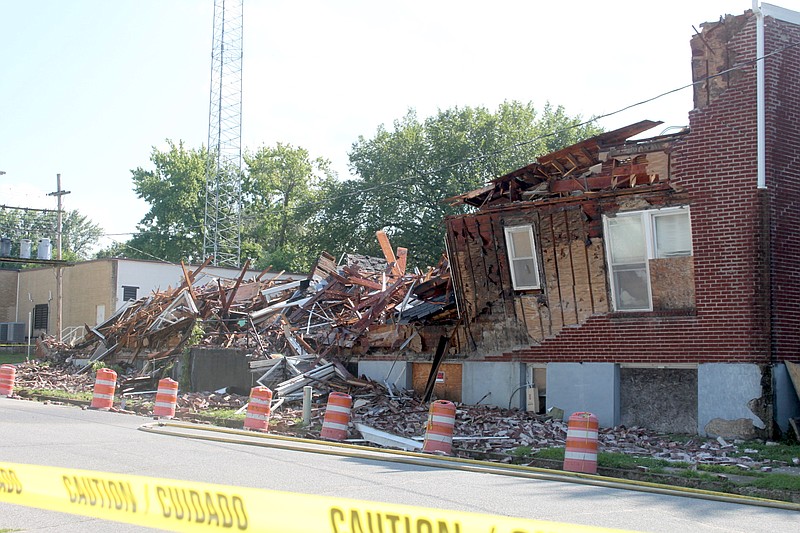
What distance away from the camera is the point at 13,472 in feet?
18.4

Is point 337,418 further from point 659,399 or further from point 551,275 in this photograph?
point 659,399

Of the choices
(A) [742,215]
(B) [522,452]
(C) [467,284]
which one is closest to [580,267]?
(C) [467,284]

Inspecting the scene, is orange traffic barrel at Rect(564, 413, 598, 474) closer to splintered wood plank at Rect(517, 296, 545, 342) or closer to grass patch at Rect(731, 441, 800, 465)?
grass patch at Rect(731, 441, 800, 465)

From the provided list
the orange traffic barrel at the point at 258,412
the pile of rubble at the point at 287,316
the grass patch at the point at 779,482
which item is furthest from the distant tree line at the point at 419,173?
the grass patch at the point at 779,482

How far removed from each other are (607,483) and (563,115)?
50.6 metres

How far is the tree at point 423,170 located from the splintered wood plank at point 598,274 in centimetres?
3053

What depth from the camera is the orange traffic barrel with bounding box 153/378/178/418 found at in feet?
67.3

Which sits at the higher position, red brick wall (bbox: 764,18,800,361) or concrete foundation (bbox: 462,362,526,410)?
red brick wall (bbox: 764,18,800,361)

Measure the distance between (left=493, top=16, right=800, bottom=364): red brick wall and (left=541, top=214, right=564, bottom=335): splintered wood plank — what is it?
8.72 feet

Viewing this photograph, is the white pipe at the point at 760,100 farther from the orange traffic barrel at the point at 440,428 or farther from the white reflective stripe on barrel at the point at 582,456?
the orange traffic barrel at the point at 440,428

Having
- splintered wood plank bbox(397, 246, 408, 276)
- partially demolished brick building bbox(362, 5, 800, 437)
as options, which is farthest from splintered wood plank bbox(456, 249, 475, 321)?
splintered wood plank bbox(397, 246, 408, 276)

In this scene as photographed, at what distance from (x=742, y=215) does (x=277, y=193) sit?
62.7 metres

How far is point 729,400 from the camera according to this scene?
16938 millimetres

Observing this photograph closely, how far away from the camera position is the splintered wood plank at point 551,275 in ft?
64.5
